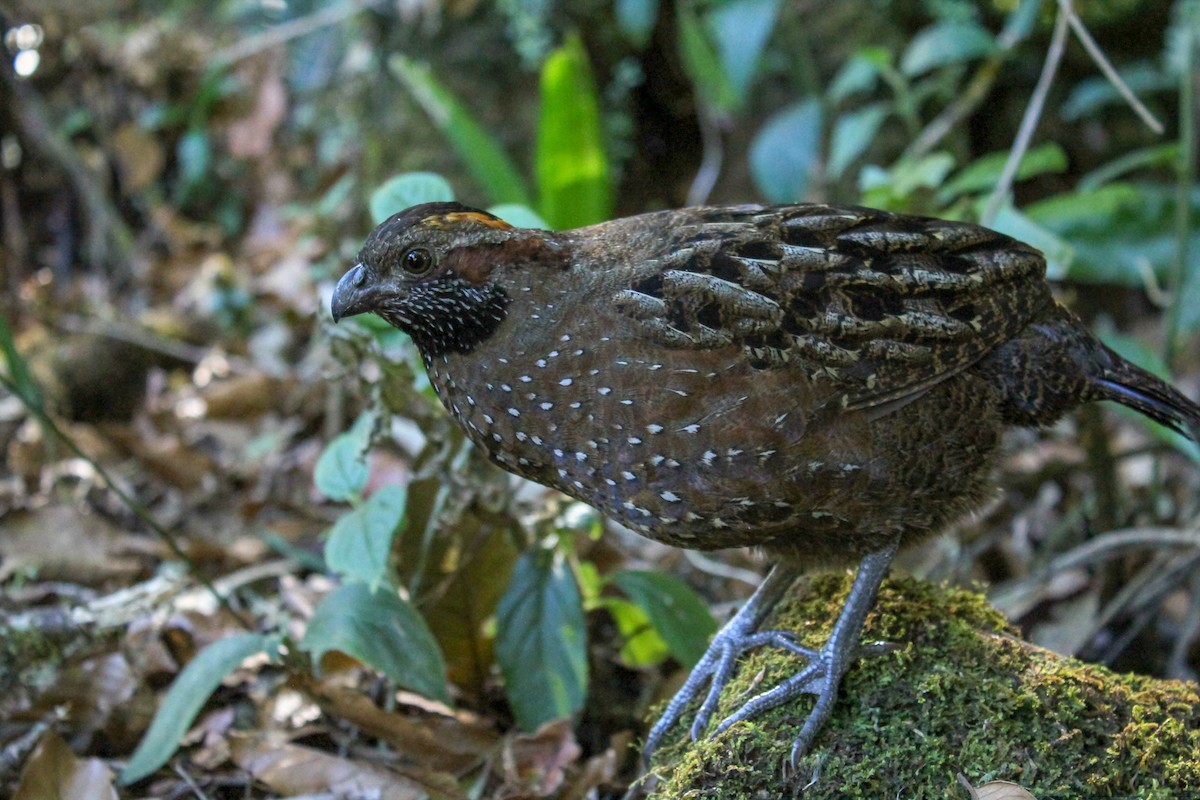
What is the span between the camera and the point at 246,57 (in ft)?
26.6

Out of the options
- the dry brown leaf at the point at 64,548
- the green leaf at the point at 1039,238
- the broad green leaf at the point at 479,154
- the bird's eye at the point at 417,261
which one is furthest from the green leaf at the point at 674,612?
the broad green leaf at the point at 479,154

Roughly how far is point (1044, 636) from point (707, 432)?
260cm

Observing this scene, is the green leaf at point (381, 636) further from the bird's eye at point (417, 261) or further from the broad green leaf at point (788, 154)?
the broad green leaf at point (788, 154)

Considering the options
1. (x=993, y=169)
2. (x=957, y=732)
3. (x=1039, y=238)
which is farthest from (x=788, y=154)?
(x=957, y=732)

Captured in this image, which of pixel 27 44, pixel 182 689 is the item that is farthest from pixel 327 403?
pixel 27 44

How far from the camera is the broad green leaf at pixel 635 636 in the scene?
413 centimetres

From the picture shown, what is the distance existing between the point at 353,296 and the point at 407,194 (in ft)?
2.46

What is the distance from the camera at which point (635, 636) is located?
4.16 meters

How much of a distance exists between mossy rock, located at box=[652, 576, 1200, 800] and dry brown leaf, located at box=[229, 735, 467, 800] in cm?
77

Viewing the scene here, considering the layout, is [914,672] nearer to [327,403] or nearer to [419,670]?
[419,670]

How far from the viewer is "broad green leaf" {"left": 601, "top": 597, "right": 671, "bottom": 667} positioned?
4.13m

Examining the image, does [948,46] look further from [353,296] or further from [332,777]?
[332,777]

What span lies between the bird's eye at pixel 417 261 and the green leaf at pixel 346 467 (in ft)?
2.35

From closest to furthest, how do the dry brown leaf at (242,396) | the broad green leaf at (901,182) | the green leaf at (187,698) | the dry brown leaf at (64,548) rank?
the green leaf at (187,698), the broad green leaf at (901,182), the dry brown leaf at (64,548), the dry brown leaf at (242,396)
